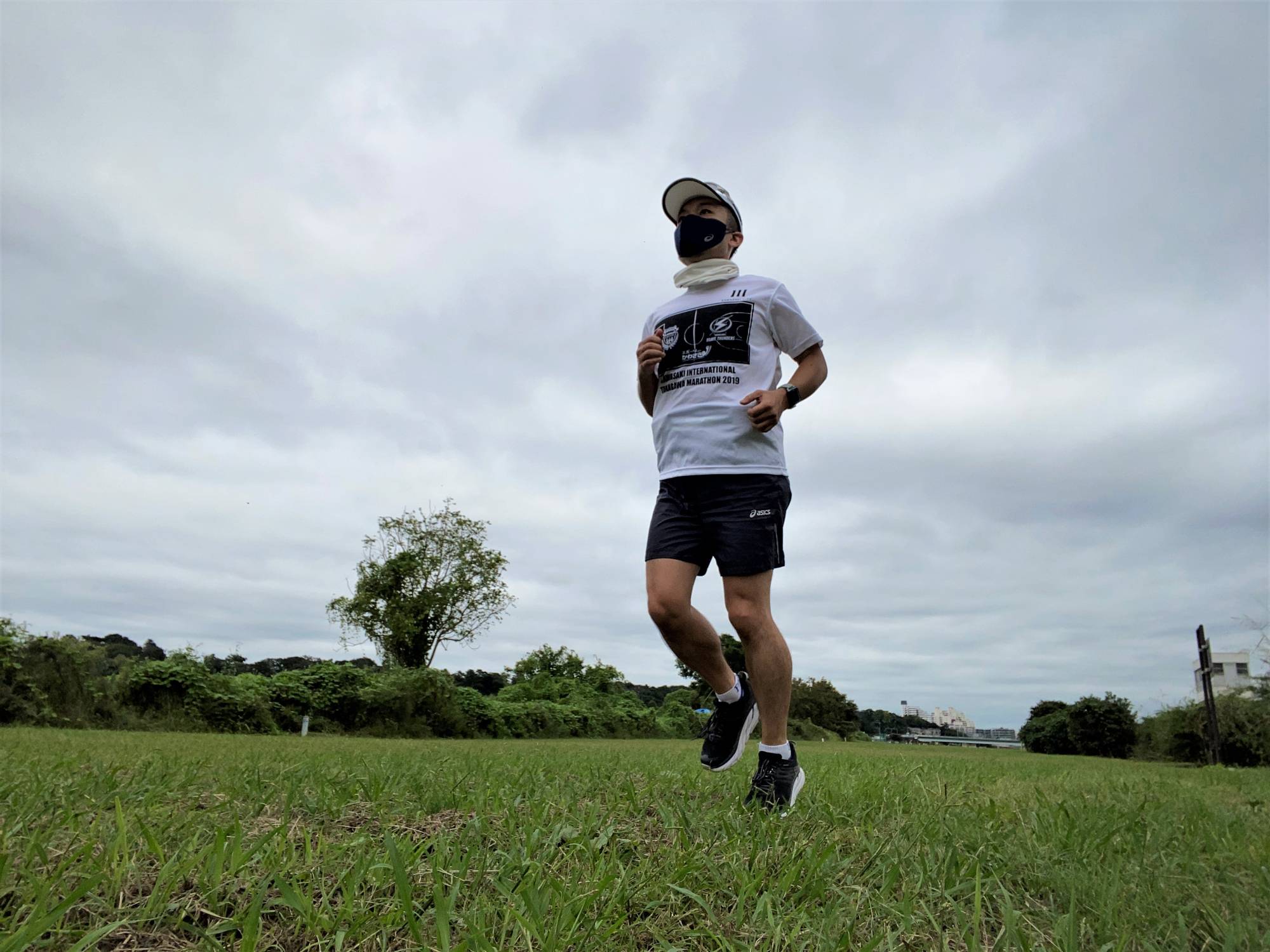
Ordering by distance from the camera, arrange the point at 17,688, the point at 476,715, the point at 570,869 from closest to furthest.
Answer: the point at 570,869, the point at 17,688, the point at 476,715

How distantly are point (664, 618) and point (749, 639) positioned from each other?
35 cm

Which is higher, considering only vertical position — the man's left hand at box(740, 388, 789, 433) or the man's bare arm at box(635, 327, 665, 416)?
the man's bare arm at box(635, 327, 665, 416)

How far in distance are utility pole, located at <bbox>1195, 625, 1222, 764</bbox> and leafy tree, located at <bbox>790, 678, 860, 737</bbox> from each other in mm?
19225

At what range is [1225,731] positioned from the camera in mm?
26219

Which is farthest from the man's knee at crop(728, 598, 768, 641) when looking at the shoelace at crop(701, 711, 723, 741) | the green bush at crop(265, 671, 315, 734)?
the green bush at crop(265, 671, 315, 734)

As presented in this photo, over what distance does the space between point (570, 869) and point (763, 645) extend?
126cm

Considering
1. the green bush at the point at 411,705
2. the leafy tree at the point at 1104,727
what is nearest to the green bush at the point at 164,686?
the green bush at the point at 411,705

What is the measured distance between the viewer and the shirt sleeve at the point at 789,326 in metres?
3.39

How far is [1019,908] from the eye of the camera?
2.22 m

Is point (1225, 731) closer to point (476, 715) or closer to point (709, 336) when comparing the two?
point (476, 715)

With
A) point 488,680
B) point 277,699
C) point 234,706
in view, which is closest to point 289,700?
point 277,699

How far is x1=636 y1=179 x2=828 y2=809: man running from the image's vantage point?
10.1 ft

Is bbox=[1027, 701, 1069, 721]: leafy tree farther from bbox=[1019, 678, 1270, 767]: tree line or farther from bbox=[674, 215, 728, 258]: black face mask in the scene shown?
bbox=[674, 215, 728, 258]: black face mask

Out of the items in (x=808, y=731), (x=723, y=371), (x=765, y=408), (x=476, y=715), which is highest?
(x=723, y=371)
